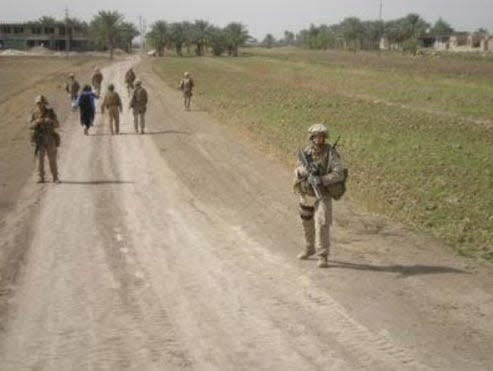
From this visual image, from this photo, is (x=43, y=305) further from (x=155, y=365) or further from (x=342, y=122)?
(x=342, y=122)

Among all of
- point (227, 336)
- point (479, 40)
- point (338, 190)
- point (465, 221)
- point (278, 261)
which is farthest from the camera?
point (479, 40)

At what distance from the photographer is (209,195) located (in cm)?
1434

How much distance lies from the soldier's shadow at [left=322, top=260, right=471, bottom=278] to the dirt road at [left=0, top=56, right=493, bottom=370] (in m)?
0.03

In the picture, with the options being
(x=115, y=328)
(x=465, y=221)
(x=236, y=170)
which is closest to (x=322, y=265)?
(x=115, y=328)

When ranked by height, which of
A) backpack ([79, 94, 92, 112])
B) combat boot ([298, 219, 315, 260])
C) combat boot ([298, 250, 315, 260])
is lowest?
combat boot ([298, 250, 315, 260])

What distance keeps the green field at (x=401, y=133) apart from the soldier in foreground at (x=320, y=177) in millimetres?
2505

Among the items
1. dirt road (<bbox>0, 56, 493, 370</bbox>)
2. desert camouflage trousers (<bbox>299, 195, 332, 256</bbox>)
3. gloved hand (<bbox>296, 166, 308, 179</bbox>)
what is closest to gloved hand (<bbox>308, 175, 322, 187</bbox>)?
gloved hand (<bbox>296, 166, 308, 179</bbox>)

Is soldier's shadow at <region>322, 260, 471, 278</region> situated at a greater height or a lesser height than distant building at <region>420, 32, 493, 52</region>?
lesser

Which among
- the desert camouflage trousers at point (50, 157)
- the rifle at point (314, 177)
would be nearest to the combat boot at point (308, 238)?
the rifle at point (314, 177)

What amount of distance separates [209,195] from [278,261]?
15.6 ft

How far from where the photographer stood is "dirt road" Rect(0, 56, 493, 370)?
6871mm

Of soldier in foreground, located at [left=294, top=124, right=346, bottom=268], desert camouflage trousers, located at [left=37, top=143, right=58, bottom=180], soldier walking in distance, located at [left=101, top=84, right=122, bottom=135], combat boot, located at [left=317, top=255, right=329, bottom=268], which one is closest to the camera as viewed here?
soldier in foreground, located at [left=294, top=124, right=346, bottom=268]

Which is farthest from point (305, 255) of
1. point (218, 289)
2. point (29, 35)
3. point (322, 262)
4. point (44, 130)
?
point (29, 35)

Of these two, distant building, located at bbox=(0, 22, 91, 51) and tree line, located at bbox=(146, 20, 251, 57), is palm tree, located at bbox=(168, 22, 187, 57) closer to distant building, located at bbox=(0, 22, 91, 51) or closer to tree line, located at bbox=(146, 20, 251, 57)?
tree line, located at bbox=(146, 20, 251, 57)
